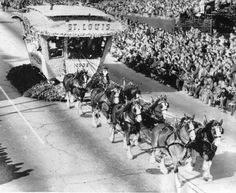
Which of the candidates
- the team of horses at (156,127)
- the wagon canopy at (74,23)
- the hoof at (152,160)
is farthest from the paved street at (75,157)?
the wagon canopy at (74,23)

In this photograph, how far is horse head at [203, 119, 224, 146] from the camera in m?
11.2

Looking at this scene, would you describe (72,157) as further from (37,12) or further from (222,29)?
(222,29)

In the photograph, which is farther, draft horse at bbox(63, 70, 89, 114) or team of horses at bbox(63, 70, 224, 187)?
draft horse at bbox(63, 70, 89, 114)

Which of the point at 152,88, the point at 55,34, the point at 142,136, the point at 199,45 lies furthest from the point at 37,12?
the point at 142,136

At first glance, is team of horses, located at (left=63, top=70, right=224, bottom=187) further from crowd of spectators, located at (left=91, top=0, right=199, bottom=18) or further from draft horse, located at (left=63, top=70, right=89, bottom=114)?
crowd of spectators, located at (left=91, top=0, right=199, bottom=18)

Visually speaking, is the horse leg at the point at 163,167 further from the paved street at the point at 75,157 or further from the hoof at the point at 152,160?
the hoof at the point at 152,160

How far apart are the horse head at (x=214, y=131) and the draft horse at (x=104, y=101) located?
435cm

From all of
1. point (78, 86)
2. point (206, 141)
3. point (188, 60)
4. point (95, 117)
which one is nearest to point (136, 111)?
point (206, 141)

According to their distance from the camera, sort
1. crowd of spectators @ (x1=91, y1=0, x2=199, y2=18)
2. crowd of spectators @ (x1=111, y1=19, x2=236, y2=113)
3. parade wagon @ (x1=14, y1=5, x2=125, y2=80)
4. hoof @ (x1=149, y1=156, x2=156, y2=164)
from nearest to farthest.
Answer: hoof @ (x1=149, y1=156, x2=156, y2=164)
parade wagon @ (x1=14, y1=5, x2=125, y2=80)
crowd of spectators @ (x1=111, y1=19, x2=236, y2=113)
crowd of spectators @ (x1=91, y1=0, x2=199, y2=18)

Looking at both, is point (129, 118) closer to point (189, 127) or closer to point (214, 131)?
point (189, 127)

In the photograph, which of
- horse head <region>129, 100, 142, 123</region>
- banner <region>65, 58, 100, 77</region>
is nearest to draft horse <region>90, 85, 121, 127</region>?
horse head <region>129, 100, 142, 123</region>

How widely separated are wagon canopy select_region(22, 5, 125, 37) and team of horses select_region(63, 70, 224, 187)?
8.95ft

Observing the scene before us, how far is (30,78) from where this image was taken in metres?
21.8

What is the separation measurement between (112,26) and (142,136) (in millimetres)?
7660
